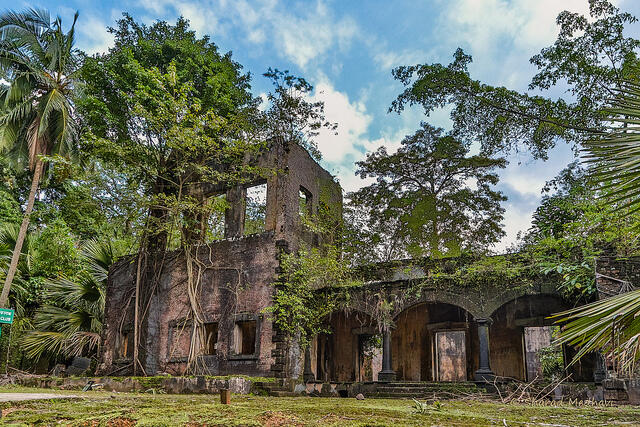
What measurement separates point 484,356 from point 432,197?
28.3ft

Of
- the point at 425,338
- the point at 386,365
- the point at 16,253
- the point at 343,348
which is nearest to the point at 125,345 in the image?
the point at 16,253

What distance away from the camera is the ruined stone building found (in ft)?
40.5

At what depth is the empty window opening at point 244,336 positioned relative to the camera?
12.8 meters

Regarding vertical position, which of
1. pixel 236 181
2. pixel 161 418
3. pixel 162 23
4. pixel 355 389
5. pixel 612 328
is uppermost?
pixel 162 23

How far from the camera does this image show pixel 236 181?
14297 millimetres

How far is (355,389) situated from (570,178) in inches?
460

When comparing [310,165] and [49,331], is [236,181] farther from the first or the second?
[49,331]

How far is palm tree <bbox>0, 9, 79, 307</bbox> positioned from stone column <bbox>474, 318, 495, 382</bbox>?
14036 mm

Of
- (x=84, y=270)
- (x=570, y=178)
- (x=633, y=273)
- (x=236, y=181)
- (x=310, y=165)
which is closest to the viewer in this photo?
(x=633, y=273)

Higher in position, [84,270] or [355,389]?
[84,270]

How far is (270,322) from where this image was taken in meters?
12.4

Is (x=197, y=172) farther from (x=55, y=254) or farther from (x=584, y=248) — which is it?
(x=584, y=248)

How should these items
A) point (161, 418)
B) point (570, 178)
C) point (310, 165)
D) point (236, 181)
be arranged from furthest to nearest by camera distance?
point (570, 178)
point (310, 165)
point (236, 181)
point (161, 418)

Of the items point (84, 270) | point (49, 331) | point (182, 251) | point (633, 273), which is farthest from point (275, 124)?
point (633, 273)
